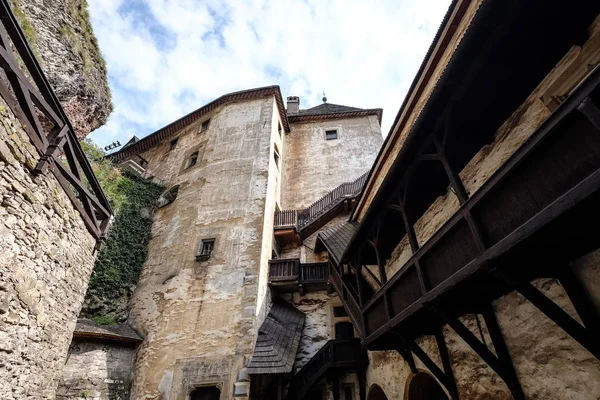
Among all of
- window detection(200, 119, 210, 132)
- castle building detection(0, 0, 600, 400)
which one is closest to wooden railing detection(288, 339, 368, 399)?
castle building detection(0, 0, 600, 400)

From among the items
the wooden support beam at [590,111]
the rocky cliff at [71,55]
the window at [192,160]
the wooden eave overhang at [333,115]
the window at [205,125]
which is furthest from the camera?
the wooden eave overhang at [333,115]

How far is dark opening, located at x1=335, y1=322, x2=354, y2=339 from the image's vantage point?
1151 cm

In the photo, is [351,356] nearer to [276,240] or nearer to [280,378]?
[280,378]

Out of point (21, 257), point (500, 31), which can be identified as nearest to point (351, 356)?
point (21, 257)

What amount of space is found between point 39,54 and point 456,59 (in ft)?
33.6

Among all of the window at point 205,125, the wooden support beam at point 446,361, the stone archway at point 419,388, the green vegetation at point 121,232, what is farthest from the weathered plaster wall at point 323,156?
the wooden support beam at point 446,361

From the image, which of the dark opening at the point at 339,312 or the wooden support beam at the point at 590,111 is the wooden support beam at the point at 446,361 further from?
the dark opening at the point at 339,312

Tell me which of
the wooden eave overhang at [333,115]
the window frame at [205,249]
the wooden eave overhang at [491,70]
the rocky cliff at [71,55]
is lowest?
the wooden eave overhang at [491,70]

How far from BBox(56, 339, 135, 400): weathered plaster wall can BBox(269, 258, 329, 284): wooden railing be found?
5.64 meters

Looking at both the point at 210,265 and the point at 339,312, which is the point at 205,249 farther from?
the point at 339,312

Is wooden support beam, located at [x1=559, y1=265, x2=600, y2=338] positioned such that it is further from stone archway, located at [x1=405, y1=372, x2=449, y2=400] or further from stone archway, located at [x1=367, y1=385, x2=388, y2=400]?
stone archway, located at [x1=367, y1=385, x2=388, y2=400]

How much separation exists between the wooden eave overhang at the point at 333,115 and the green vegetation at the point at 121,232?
10.7 metres

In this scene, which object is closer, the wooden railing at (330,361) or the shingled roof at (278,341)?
the wooden railing at (330,361)

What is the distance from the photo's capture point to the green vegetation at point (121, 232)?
11859mm
